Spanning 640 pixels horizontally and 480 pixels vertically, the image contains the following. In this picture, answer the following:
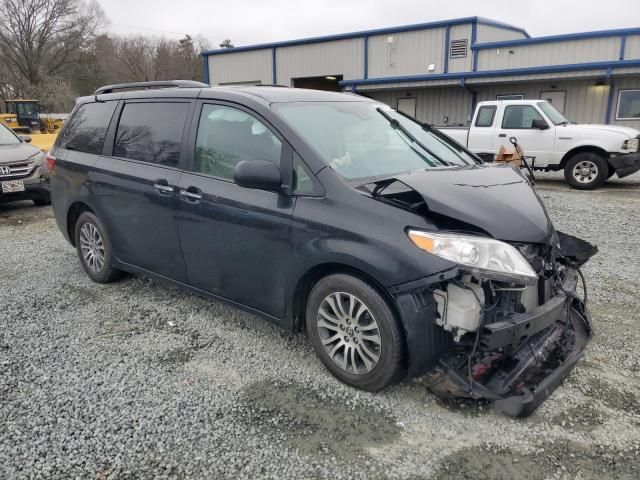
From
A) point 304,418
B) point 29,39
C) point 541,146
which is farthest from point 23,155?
point 29,39

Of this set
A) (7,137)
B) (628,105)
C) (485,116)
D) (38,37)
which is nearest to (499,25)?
(628,105)

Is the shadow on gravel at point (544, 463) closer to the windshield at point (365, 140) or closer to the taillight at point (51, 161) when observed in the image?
the windshield at point (365, 140)

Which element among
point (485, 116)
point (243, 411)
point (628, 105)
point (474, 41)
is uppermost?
point (474, 41)

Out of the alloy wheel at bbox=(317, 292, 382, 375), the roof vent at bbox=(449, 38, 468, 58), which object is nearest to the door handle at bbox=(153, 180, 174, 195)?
the alloy wheel at bbox=(317, 292, 382, 375)

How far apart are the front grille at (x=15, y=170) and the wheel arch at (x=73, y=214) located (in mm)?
4202

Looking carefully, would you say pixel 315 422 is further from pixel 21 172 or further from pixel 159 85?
pixel 21 172

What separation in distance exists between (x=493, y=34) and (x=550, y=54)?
4.42 m

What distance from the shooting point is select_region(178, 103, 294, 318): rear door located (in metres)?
3.38

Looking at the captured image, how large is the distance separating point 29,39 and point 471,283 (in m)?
62.0

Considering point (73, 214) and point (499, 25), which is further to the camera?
point (499, 25)

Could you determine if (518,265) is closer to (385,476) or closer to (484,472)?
(484,472)

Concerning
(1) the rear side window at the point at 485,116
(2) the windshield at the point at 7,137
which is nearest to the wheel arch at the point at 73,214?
(2) the windshield at the point at 7,137

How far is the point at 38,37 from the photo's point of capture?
2080 inches

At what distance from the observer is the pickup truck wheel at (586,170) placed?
36.7 feet
